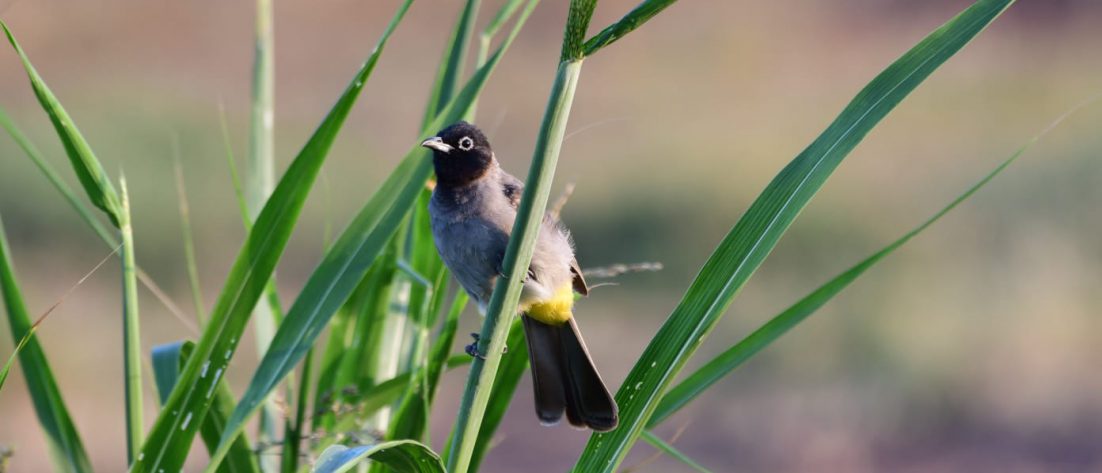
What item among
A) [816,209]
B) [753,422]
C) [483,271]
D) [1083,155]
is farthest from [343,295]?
[1083,155]

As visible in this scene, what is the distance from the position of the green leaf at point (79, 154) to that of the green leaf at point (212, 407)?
191 mm

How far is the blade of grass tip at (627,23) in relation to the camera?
0.78 meters

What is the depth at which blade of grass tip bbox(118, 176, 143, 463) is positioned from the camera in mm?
1064

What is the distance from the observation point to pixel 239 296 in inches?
41.4

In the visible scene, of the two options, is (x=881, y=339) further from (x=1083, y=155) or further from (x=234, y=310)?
(x=234, y=310)

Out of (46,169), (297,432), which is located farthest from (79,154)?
(297,432)

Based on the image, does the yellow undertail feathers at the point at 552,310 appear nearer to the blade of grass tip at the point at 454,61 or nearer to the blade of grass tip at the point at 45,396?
the blade of grass tip at the point at 454,61

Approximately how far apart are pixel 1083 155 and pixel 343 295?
529 centimetres

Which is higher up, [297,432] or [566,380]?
[566,380]

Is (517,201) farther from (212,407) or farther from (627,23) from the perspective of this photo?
(627,23)

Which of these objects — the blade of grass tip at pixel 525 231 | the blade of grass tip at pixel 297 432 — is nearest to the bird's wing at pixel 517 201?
the blade of grass tip at pixel 297 432

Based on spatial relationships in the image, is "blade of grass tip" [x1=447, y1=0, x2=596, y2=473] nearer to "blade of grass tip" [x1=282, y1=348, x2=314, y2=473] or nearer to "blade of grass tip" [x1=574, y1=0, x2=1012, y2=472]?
"blade of grass tip" [x1=574, y1=0, x2=1012, y2=472]

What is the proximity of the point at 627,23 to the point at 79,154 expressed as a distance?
53 centimetres

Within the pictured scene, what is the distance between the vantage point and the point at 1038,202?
17.4ft
